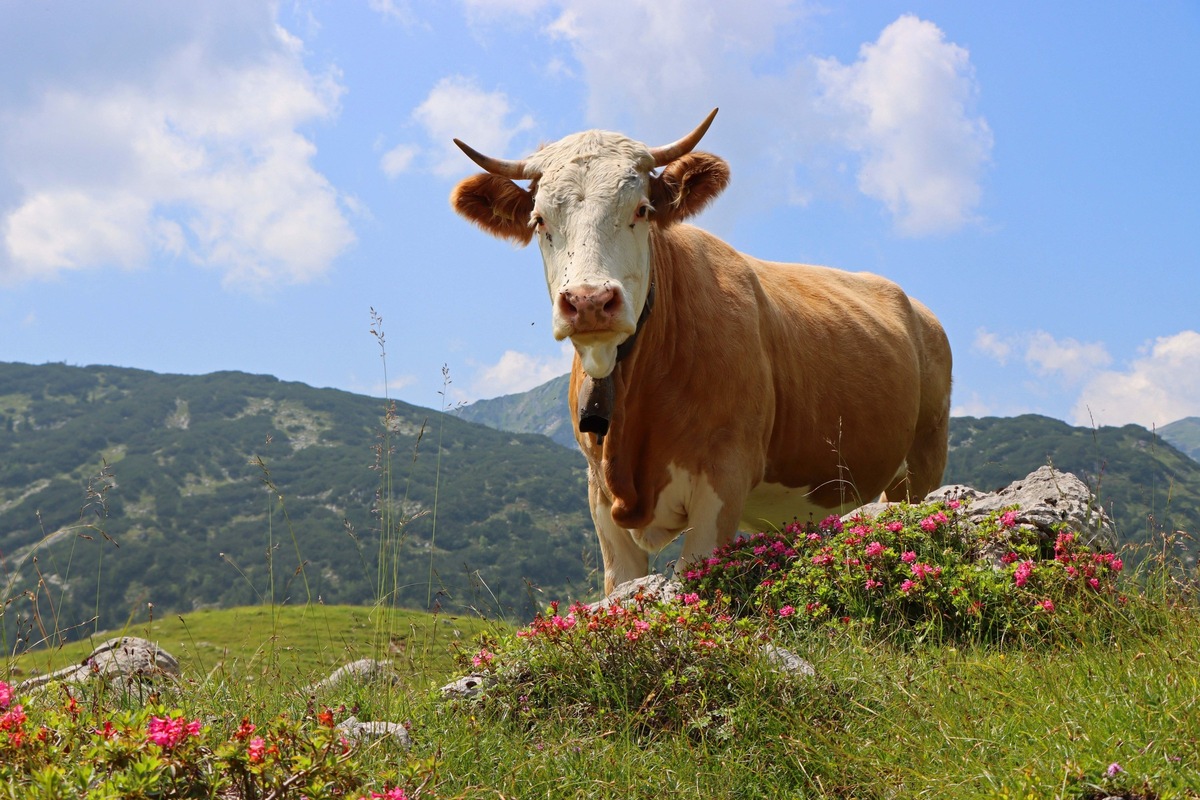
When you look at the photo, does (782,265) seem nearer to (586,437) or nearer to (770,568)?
(586,437)

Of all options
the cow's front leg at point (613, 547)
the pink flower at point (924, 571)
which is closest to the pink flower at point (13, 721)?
the pink flower at point (924, 571)

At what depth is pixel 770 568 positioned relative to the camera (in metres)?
6.71

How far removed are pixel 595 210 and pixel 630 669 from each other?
9.60 ft

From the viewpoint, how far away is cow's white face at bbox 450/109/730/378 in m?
6.04

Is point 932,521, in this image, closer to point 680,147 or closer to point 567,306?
point 567,306

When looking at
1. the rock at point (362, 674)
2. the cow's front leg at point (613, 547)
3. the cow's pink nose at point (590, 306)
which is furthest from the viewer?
the cow's front leg at point (613, 547)

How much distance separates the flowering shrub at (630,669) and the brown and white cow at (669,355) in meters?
1.73

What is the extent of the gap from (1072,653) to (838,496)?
381 cm

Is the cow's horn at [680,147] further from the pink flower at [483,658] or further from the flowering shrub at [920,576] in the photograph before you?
the pink flower at [483,658]

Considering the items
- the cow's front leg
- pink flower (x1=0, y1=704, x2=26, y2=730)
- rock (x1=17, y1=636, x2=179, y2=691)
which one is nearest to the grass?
pink flower (x1=0, y1=704, x2=26, y2=730)

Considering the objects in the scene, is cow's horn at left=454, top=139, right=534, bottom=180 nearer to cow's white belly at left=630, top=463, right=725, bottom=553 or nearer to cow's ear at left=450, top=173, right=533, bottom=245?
cow's ear at left=450, top=173, right=533, bottom=245

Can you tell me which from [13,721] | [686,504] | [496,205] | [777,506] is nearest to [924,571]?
[686,504]

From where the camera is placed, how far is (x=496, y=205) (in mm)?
7602

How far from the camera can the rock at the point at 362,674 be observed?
563cm
